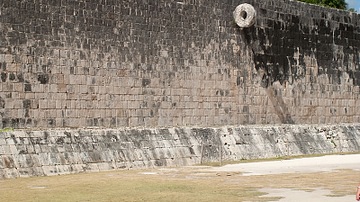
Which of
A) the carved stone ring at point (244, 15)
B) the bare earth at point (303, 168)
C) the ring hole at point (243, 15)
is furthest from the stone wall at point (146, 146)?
the ring hole at point (243, 15)

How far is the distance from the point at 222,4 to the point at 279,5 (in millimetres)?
2470

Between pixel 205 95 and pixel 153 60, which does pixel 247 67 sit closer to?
pixel 205 95

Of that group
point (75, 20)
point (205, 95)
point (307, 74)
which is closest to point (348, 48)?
point (307, 74)

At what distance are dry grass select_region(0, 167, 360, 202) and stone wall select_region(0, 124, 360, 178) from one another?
0.51 m

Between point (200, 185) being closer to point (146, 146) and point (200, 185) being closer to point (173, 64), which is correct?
point (146, 146)

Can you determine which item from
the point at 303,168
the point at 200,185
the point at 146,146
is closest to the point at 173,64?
the point at 146,146

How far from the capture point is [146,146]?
2012 centimetres

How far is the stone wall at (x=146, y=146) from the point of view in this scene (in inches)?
689

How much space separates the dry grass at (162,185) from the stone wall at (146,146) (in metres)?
0.51

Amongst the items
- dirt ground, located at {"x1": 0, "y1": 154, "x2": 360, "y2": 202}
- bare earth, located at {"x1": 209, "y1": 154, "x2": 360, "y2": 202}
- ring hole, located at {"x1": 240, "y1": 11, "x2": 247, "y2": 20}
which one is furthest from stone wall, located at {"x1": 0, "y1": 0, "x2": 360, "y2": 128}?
bare earth, located at {"x1": 209, "y1": 154, "x2": 360, "y2": 202}

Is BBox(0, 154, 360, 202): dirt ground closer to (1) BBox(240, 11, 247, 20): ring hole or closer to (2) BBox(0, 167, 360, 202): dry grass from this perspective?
(2) BBox(0, 167, 360, 202): dry grass

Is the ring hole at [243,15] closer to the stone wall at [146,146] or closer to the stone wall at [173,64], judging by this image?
the stone wall at [173,64]

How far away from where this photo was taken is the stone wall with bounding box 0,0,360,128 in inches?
738

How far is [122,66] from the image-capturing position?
20797mm
